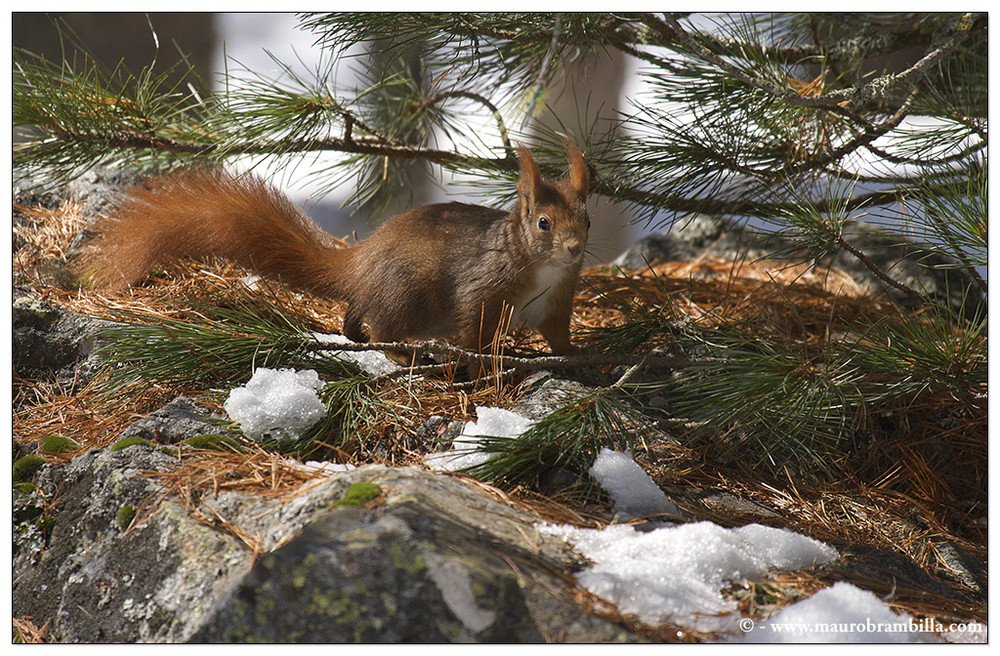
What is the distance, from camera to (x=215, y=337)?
1.10m

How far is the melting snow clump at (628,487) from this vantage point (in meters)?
0.85

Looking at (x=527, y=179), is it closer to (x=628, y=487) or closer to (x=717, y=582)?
(x=628, y=487)

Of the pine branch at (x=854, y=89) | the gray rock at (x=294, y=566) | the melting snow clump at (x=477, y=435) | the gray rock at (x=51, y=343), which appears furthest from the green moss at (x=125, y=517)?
the pine branch at (x=854, y=89)

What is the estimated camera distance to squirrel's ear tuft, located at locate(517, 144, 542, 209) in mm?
1238

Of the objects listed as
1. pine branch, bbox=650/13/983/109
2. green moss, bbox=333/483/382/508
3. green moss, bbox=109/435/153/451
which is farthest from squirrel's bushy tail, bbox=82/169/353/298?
pine branch, bbox=650/13/983/109

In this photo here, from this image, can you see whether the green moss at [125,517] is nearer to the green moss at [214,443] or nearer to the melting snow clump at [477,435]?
the green moss at [214,443]

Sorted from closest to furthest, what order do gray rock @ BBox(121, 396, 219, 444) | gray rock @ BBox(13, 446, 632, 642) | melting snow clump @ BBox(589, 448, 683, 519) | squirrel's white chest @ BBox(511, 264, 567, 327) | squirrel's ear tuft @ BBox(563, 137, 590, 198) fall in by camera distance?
gray rock @ BBox(13, 446, 632, 642), melting snow clump @ BBox(589, 448, 683, 519), gray rock @ BBox(121, 396, 219, 444), squirrel's ear tuft @ BBox(563, 137, 590, 198), squirrel's white chest @ BBox(511, 264, 567, 327)

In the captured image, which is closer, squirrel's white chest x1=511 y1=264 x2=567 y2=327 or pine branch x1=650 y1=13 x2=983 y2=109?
Result: pine branch x1=650 y1=13 x2=983 y2=109

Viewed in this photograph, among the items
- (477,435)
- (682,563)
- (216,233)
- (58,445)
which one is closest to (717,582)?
(682,563)

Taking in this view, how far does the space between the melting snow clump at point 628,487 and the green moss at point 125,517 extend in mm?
517

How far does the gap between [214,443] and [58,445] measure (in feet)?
0.76

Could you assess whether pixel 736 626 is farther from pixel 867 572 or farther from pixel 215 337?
pixel 215 337

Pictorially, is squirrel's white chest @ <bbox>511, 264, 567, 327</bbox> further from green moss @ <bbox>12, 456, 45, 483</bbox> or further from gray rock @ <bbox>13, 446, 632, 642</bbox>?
green moss @ <bbox>12, 456, 45, 483</bbox>
